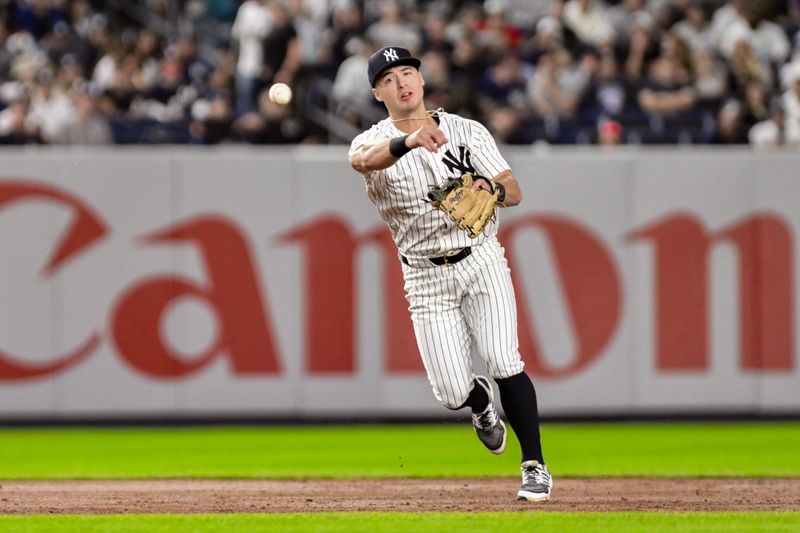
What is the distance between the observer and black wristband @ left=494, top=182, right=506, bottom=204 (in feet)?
21.9

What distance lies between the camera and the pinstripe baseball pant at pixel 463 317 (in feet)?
22.4

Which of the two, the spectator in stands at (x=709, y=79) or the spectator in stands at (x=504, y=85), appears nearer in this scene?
the spectator in stands at (x=709, y=79)

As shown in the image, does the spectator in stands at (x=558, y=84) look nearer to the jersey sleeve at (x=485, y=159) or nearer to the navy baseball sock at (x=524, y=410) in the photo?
the jersey sleeve at (x=485, y=159)

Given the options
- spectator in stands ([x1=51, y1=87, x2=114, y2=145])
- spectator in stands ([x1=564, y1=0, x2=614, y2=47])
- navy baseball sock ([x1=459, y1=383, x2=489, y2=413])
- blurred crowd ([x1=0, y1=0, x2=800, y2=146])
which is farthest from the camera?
spectator in stands ([x1=564, y1=0, x2=614, y2=47])

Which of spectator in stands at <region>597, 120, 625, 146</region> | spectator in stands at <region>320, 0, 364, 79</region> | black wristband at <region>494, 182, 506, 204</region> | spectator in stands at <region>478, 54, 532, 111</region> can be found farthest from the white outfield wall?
black wristband at <region>494, 182, 506, 204</region>

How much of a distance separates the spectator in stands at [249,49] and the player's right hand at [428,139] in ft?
25.7

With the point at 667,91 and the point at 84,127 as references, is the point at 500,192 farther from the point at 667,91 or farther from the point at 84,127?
the point at 667,91

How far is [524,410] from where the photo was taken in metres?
6.89

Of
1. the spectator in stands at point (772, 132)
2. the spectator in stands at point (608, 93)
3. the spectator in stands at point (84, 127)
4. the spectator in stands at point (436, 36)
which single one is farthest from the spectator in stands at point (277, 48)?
Answer: the spectator in stands at point (772, 132)

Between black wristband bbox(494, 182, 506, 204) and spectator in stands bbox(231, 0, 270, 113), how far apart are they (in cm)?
747

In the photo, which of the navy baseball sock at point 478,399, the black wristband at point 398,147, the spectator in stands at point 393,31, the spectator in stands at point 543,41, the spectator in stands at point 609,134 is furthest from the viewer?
the spectator in stands at point 543,41

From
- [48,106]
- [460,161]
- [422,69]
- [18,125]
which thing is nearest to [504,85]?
[422,69]

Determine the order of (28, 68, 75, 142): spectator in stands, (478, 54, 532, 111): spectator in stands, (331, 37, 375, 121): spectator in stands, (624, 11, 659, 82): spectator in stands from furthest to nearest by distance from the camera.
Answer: (624, 11, 659, 82): spectator in stands → (478, 54, 532, 111): spectator in stands → (331, 37, 375, 121): spectator in stands → (28, 68, 75, 142): spectator in stands

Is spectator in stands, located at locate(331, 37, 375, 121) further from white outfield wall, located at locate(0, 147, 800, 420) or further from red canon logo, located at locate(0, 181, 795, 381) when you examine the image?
red canon logo, located at locate(0, 181, 795, 381)
